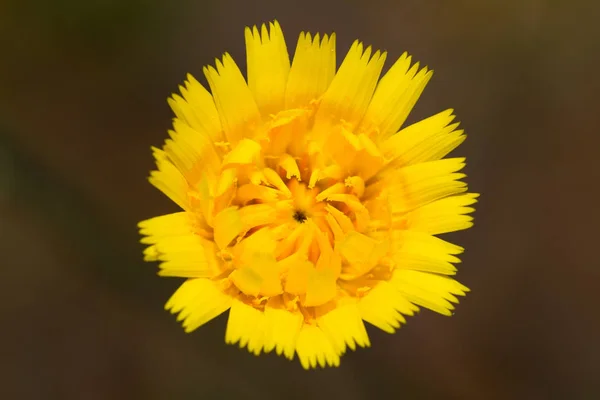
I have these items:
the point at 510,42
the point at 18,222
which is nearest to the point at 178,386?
the point at 18,222

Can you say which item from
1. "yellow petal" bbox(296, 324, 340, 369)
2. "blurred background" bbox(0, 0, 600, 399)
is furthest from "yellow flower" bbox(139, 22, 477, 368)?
"blurred background" bbox(0, 0, 600, 399)

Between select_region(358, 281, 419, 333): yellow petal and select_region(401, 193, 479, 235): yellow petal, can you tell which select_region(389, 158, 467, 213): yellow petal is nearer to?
select_region(401, 193, 479, 235): yellow petal

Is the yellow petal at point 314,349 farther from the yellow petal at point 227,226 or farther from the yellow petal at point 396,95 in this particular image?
the yellow petal at point 396,95

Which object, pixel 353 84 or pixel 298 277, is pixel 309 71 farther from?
pixel 298 277

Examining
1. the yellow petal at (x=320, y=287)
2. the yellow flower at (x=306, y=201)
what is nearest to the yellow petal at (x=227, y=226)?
the yellow flower at (x=306, y=201)

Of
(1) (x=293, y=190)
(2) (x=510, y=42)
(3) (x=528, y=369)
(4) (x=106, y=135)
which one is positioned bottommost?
(3) (x=528, y=369)

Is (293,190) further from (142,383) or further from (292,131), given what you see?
(142,383)
